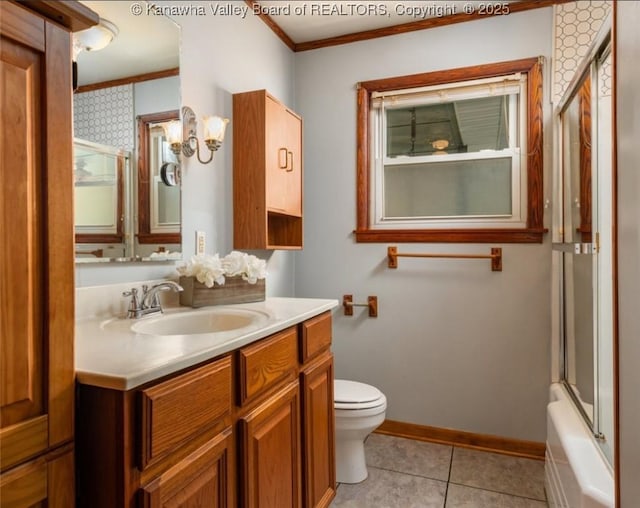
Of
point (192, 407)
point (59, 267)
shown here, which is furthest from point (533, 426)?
point (59, 267)

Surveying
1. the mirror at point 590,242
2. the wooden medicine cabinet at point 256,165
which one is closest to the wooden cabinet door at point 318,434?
the wooden medicine cabinet at point 256,165

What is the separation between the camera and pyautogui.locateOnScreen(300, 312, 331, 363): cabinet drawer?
1468 mm

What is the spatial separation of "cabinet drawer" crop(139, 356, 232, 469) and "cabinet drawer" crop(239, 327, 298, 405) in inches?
2.6

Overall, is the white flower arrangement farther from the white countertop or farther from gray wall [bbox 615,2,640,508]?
gray wall [bbox 615,2,640,508]

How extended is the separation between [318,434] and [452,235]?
1.37 meters

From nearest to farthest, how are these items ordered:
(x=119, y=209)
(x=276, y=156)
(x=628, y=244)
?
1. (x=628, y=244)
2. (x=119, y=209)
3. (x=276, y=156)

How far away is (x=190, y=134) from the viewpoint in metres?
1.76

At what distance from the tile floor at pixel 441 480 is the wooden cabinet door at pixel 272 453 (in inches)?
23.6

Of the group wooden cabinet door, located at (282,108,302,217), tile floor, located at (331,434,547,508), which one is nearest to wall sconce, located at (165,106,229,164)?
wooden cabinet door, located at (282,108,302,217)

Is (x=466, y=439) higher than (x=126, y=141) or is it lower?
lower

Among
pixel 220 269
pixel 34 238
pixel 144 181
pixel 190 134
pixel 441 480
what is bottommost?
pixel 441 480

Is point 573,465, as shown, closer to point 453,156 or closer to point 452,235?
point 452,235

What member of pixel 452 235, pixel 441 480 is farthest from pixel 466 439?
pixel 452 235

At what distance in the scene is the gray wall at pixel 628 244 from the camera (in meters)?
0.78
